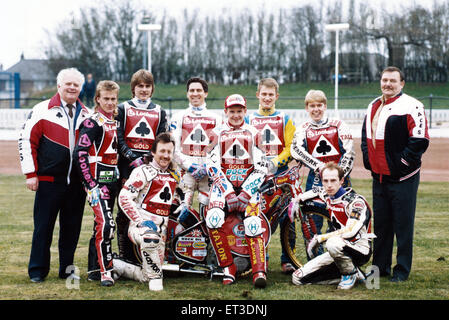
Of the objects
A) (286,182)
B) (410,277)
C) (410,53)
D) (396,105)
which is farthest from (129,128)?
(410,53)

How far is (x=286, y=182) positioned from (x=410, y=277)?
163 centimetres

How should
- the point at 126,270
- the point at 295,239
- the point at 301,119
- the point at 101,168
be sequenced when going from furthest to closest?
the point at 301,119 → the point at 295,239 → the point at 126,270 → the point at 101,168

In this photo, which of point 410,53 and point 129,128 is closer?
point 129,128

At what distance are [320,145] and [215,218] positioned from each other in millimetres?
1486

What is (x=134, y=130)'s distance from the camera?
246 inches

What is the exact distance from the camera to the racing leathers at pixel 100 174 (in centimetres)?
563

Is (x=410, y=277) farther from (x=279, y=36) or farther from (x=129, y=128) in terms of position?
(x=279, y=36)

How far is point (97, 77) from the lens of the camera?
47.6 metres

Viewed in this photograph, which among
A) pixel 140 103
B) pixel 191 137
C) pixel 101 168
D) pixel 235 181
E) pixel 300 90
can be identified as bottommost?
pixel 235 181

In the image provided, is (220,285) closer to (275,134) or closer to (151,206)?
(151,206)

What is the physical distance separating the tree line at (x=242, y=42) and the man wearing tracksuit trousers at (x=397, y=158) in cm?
4048

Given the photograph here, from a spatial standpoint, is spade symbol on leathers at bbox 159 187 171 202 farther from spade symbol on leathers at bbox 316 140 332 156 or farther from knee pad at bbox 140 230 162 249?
spade symbol on leathers at bbox 316 140 332 156

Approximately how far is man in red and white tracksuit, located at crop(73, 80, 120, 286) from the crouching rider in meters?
0.22

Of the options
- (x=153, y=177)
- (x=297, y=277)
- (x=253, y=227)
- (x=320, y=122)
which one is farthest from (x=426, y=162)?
(x=153, y=177)
